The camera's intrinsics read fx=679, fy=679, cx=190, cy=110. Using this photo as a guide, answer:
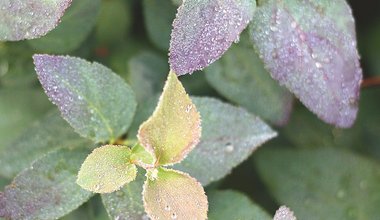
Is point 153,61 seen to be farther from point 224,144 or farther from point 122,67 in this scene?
point 224,144

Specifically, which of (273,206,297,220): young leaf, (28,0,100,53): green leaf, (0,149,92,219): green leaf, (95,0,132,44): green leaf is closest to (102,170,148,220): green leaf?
(0,149,92,219): green leaf

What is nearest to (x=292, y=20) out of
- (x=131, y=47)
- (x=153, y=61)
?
(x=153, y=61)

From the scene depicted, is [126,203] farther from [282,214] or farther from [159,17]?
[159,17]

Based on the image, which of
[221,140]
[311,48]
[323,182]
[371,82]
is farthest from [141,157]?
[371,82]

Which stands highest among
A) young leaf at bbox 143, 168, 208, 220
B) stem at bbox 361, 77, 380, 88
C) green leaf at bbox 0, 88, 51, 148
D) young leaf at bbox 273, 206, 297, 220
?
young leaf at bbox 143, 168, 208, 220

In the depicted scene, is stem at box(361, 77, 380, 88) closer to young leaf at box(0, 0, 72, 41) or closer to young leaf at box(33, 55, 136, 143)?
young leaf at box(33, 55, 136, 143)

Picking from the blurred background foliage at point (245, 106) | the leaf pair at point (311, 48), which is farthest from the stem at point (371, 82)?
the leaf pair at point (311, 48)
